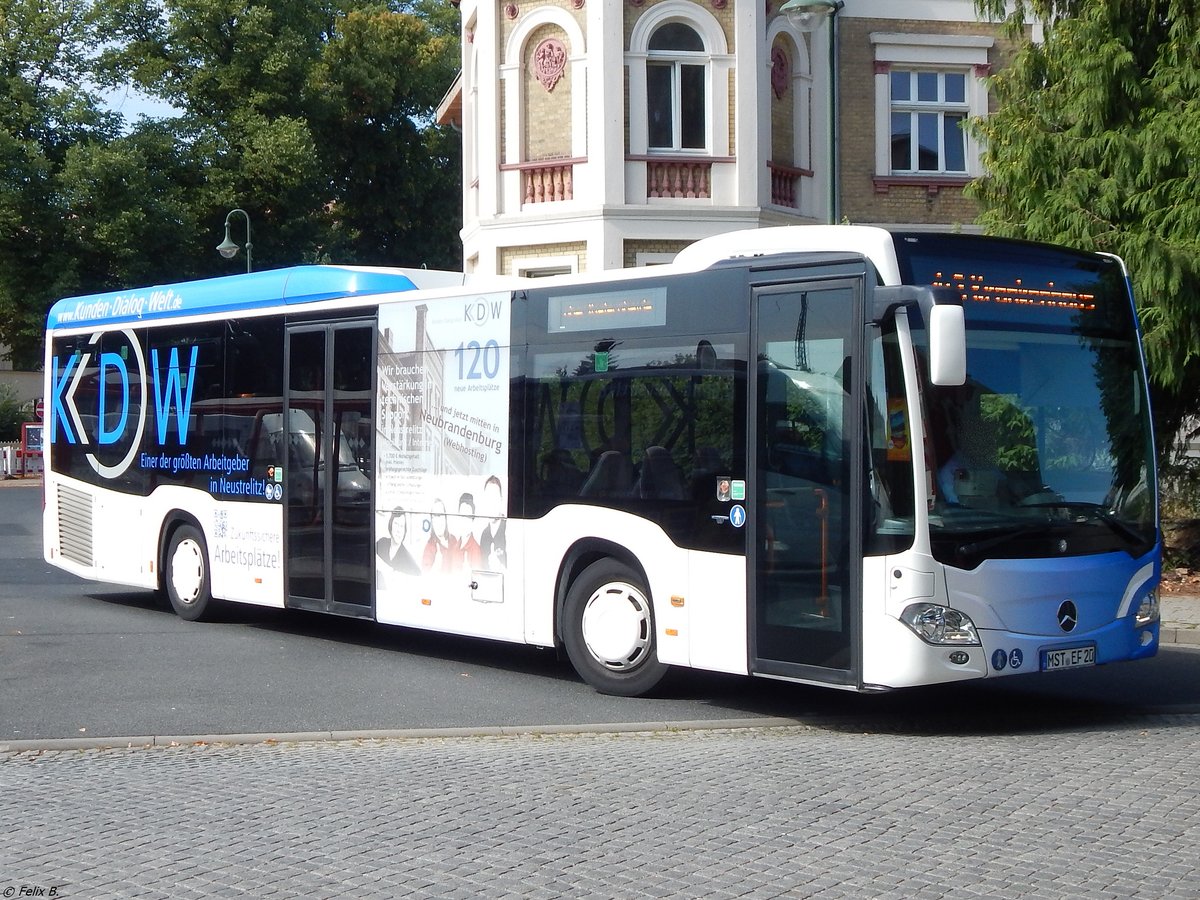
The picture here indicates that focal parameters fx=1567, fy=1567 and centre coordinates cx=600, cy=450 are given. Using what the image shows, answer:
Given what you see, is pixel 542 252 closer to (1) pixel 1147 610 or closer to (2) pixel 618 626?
(2) pixel 618 626

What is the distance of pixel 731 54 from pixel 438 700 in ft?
50.6

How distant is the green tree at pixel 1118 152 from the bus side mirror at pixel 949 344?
794cm

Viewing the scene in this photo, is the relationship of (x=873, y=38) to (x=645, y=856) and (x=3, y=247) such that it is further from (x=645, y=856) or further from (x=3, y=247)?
(x=3, y=247)

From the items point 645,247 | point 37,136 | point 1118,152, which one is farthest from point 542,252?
point 37,136

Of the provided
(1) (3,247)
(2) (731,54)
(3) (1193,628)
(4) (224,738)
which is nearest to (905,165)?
(2) (731,54)

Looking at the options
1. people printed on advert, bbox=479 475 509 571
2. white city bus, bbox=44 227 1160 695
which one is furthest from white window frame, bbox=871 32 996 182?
people printed on advert, bbox=479 475 509 571

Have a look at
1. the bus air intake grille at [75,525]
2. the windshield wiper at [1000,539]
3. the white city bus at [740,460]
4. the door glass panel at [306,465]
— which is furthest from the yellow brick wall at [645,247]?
the windshield wiper at [1000,539]

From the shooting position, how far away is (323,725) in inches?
377

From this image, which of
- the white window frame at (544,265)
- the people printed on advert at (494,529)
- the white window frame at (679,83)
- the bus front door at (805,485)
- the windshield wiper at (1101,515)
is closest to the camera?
the bus front door at (805,485)

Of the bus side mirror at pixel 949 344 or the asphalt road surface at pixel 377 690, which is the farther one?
the asphalt road surface at pixel 377 690

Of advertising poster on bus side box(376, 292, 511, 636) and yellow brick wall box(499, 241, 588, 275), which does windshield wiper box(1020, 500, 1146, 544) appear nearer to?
advertising poster on bus side box(376, 292, 511, 636)

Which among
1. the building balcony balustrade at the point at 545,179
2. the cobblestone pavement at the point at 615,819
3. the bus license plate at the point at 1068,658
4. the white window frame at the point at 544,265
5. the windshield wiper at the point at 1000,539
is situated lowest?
the cobblestone pavement at the point at 615,819

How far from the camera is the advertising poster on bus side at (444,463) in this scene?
11.4m

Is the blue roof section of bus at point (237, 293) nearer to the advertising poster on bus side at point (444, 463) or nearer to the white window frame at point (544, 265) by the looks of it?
the advertising poster on bus side at point (444, 463)
